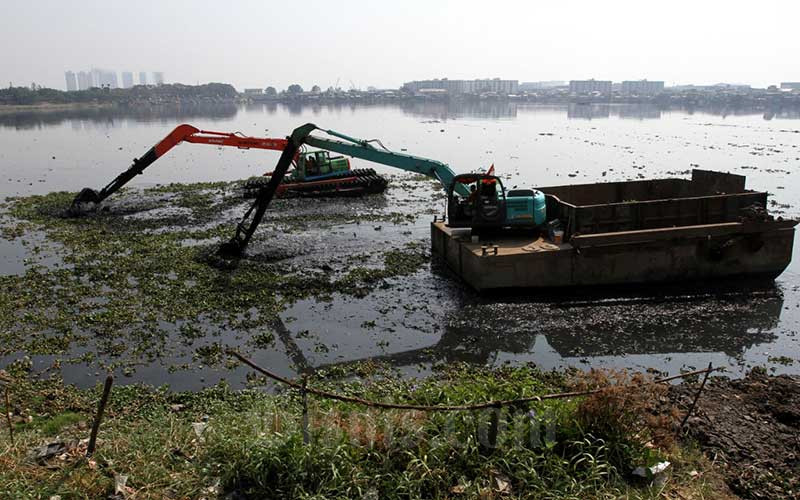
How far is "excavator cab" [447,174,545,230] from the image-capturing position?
1382 centimetres

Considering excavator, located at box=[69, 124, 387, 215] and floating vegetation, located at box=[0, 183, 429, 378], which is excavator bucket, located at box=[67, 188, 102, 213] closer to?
excavator, located at box=[69, 124, 387, 215]

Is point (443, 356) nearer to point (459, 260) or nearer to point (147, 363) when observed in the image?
point (459, 260)

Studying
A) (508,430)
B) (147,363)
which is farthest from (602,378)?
(147,363)

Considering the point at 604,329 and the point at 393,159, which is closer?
the point at 604,329

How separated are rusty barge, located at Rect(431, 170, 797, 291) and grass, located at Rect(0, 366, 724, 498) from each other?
623cm

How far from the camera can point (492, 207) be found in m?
13.8

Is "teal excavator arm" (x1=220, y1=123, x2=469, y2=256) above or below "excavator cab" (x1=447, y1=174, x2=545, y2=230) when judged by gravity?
above

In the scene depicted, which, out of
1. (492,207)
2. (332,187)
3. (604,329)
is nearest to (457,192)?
(492,207)

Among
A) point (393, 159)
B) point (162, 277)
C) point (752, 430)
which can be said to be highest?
point (393, 159)

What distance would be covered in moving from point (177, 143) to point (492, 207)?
13.4 meters

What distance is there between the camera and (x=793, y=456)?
688cm

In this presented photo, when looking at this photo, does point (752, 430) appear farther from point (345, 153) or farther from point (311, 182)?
point (311, 182)

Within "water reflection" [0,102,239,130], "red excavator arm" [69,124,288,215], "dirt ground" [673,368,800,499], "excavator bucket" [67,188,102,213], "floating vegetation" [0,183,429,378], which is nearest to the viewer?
"dirt ground" [673,368,800,499]

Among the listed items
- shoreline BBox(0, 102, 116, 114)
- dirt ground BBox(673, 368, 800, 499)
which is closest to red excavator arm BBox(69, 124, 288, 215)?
dirt ground BBox(673, 368, 800, 499)
